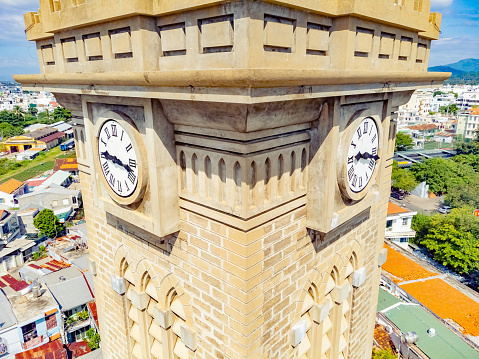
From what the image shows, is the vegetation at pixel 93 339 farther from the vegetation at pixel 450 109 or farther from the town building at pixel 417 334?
the vegetation at pixel 450 109

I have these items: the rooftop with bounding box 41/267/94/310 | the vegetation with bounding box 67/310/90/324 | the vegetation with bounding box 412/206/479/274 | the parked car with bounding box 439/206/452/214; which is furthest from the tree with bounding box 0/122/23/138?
the vegetation with bounding box 412/206/479/274

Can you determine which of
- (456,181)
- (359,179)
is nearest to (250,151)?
(359,179)

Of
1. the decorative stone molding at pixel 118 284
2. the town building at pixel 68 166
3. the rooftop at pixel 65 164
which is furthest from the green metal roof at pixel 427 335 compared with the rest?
the rooftop at pixel 65 164

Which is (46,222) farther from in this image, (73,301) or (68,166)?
(68,166)

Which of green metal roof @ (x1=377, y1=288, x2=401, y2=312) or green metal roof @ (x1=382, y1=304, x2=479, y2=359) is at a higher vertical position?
green metal roof @ (x1=382, y1=304, x2=479, y2=359)

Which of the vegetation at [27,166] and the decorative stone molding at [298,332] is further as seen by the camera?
the vegetation at [27,166]

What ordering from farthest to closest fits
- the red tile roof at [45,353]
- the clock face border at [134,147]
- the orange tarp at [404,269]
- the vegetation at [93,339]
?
the orange tarp at [404,269], the vegetation at [93,339], the red tile roof at [45,353], the clock face border at [134,147]

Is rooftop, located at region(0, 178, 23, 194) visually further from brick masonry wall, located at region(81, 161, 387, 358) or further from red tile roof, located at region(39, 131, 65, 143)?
brick masonry wall, located at region(81, 161, 387, 358)
